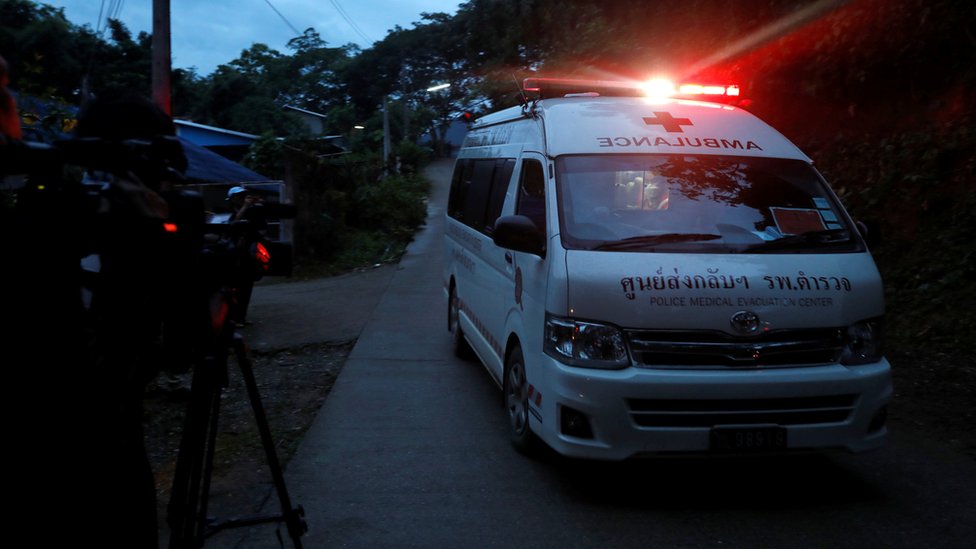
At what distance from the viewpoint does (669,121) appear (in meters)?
5.81

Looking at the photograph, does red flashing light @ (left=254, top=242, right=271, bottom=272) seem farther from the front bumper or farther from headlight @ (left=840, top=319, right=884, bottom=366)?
headlight @ (left=840, top=319, right=884, bottom=366)

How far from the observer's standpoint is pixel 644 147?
18.2ft

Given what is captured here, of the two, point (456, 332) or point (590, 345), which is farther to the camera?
point (456, 332)

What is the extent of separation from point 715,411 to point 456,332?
428cm

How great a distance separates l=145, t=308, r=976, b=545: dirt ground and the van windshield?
2.00m

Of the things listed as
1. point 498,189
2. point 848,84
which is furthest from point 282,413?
point 848,84

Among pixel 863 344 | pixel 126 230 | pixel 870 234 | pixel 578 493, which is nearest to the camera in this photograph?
pixel 126 230

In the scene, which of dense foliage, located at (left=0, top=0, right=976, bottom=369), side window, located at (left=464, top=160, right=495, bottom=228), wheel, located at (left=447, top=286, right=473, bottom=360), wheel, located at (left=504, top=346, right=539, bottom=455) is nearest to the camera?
wheel, located at (left=504, top=346, right=539, bottom=455)

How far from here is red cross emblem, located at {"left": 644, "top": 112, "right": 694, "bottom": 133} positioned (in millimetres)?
5733

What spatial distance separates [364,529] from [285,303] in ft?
26.6

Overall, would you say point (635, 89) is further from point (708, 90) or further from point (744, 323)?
point (744, 323)

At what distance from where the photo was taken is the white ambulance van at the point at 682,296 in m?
4.57

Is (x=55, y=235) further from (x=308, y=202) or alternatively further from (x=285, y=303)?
(x=308, y=202)

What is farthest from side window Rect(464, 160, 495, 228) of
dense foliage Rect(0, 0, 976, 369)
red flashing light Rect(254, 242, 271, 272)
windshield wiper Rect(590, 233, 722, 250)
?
red flashing light Rect(254, 242, 271, 272)
